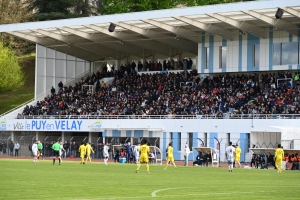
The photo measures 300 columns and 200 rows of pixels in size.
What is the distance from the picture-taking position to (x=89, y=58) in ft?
256

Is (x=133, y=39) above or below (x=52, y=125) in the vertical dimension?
above

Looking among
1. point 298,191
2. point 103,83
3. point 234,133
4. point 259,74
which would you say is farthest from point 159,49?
point 298,191

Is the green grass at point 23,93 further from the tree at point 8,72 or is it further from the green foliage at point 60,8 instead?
the green foliage at point 60,8

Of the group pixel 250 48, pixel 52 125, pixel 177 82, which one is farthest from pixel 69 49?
pixel 250 48

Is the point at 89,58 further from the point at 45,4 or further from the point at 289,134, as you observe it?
the point at 289,134

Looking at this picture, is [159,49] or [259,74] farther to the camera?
[159,49]

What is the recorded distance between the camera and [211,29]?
2339 inches

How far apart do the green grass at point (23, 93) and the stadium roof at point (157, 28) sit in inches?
534

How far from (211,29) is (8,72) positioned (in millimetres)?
31653

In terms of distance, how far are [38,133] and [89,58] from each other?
13.7 m

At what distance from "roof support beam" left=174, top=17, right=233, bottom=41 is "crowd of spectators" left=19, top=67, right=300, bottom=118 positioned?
349 cm

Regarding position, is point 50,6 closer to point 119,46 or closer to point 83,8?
point 83,8

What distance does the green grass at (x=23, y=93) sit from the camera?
85500 mm

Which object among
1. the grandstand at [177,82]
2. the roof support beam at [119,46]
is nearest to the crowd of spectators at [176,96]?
the grandstand at [177,82]
